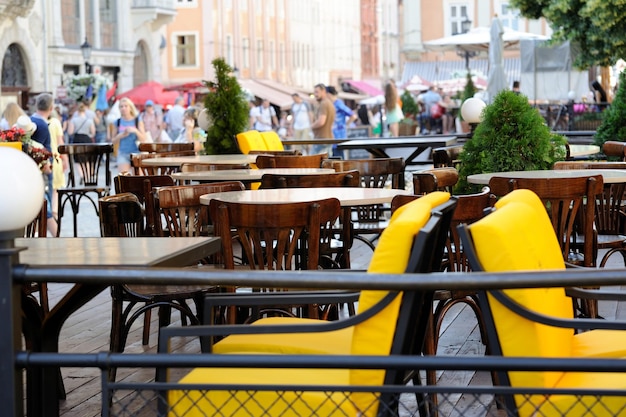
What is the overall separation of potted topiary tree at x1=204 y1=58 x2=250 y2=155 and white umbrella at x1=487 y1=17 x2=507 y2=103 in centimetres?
781

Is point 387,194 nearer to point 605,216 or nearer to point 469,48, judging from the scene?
point 605,216

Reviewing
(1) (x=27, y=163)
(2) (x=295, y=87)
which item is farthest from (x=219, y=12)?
(1) (x=27, y=163)

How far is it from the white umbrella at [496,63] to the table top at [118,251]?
52.7 feet

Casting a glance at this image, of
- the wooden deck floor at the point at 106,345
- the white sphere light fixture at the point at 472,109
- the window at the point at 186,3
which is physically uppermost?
the window at the point at 186,3

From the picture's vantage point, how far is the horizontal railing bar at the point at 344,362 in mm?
2420

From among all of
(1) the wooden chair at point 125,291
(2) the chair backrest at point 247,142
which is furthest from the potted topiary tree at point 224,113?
(1) the wooden chair at point 125,291

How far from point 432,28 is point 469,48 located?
38212mm

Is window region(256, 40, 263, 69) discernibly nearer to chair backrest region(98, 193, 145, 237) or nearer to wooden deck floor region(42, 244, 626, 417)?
wooden deck floor region(42, 244, 626, 417)

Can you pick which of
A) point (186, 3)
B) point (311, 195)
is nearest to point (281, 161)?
point (311, 195)

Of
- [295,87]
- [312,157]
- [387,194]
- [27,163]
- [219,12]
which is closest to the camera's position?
[27,163]

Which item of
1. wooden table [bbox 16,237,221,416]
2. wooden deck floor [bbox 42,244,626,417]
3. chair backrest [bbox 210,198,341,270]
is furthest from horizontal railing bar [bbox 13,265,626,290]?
chair backrest [bbox 210,198,341,270]

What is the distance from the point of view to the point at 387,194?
19.6 feet

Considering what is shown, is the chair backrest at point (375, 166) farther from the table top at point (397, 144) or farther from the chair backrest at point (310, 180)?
the table top at point (397, 144)

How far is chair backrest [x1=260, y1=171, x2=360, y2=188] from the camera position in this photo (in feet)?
22.2
